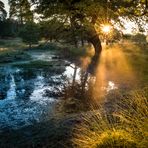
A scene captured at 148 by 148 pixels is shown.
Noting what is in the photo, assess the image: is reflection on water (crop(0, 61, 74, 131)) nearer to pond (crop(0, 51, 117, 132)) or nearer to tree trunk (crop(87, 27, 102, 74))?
pond (crop(0, 51, 117, 132))

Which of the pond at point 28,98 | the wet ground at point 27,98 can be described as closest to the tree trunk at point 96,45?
the pond at point 28,98

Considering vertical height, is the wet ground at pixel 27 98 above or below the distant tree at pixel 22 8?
below

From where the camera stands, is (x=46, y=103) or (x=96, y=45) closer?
(x=46, y=103)

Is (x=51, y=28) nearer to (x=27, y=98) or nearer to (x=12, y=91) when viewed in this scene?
(x=12, y=91)

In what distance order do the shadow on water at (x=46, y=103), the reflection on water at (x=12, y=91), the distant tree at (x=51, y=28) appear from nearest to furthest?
the shadow on water at (x=46, y=103), the reflection on water at (x=12, y=91), the distant tree at (x=51, y=28)

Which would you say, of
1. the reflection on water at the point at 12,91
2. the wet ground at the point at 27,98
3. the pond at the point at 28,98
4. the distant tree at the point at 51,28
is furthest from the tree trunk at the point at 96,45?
the reflection on water at the point at 12,91

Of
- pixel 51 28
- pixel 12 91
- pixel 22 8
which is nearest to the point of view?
pixel 12 91

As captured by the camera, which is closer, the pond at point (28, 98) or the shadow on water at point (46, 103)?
the shadow on water at point (46, 103)

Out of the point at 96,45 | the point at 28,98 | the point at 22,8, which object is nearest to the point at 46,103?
the point at 28,98

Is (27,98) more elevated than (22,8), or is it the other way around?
(22,8)

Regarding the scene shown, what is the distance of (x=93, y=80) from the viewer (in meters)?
21.0

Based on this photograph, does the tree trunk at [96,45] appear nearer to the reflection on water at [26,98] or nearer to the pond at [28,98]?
the pond at [28,98]

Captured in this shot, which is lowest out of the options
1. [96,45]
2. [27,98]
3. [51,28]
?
[27,98]

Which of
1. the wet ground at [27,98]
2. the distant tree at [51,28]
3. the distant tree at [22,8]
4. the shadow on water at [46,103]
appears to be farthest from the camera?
the distant tree at [51,28]
